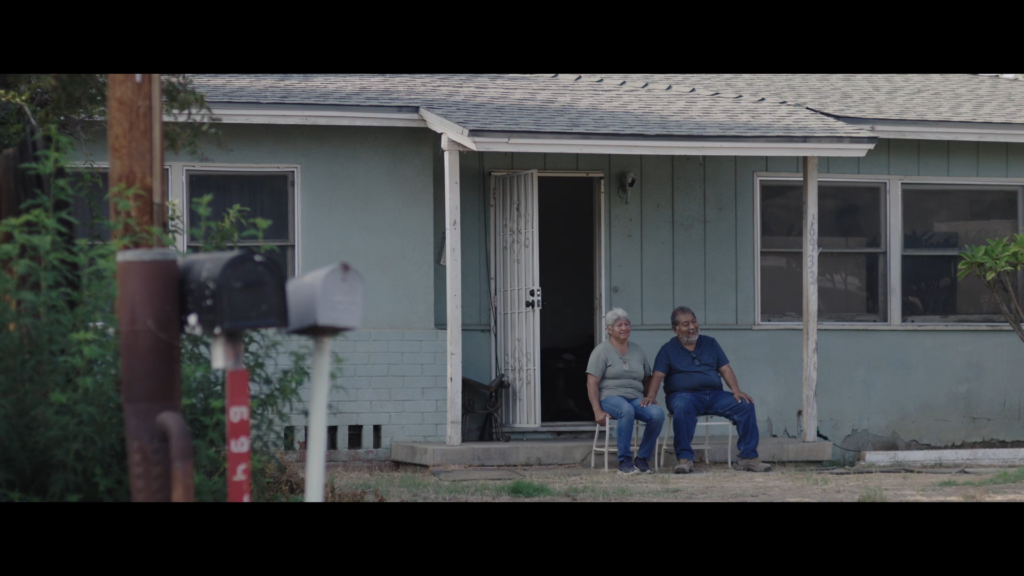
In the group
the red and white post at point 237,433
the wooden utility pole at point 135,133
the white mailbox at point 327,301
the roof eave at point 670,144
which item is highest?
the roof eave at point 670,144

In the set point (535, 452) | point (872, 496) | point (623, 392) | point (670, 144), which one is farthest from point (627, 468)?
point (670, 144)

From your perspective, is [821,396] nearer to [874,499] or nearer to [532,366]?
[532,366]

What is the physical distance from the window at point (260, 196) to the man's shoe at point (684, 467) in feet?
12.2

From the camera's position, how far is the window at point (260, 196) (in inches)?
Answer: 383

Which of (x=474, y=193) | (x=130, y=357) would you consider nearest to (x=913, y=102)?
(x=474, y=193)

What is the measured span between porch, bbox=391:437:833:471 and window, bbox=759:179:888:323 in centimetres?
147

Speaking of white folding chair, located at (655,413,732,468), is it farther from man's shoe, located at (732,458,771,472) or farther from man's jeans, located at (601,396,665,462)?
man's jeans, located at (601,396,665,462)

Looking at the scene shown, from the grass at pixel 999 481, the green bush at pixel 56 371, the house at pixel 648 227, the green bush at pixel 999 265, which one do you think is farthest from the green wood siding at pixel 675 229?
A: the green bush at pixel 56 371

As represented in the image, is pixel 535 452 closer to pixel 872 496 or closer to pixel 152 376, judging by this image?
pixel 872 496

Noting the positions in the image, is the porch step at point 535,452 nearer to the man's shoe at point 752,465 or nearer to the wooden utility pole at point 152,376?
the man's shoe at point 752,465

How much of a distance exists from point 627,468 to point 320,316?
609cm

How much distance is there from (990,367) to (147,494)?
976 centimetres

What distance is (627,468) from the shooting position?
8930mm

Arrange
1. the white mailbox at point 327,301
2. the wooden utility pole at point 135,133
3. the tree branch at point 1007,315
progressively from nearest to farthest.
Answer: the white mailbox at point 327,301 < the wooden utility pole at point 135,133 < the tree branch at point 1007,315
